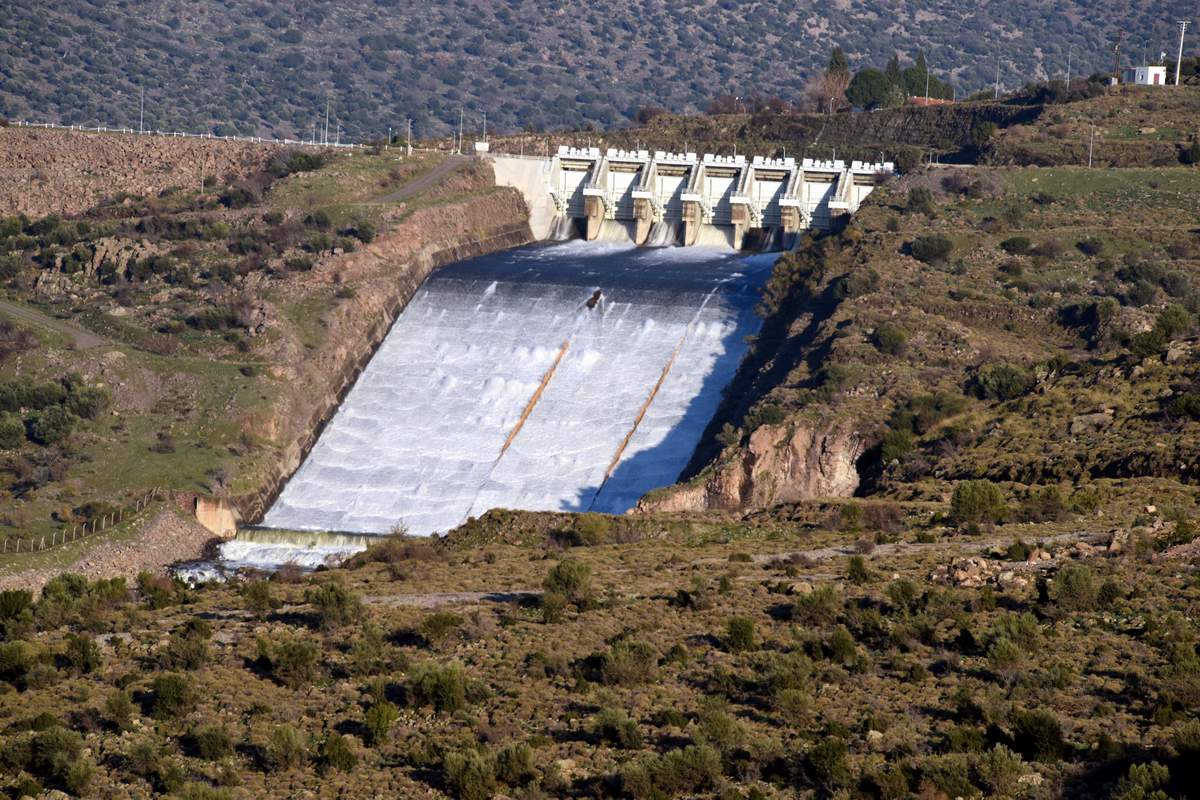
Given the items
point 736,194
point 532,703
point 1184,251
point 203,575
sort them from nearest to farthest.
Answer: point 532,703 < point 203,575 < point 1184,251 < point 736,194

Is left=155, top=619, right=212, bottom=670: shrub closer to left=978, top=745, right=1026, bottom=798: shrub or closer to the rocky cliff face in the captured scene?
left=978, top=745, right=1026, bottom=798: shrub

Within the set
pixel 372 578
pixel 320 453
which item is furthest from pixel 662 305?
pixel 372 578

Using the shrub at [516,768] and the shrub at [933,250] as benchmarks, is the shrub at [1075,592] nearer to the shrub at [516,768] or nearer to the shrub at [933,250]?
the shrub at [516,768]

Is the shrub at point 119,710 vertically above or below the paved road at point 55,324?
above

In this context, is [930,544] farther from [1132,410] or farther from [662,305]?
[662,305]

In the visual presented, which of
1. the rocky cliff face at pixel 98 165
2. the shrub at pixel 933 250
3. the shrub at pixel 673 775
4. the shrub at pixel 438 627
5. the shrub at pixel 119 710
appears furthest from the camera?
the rocky cliff face at pixel 98 165

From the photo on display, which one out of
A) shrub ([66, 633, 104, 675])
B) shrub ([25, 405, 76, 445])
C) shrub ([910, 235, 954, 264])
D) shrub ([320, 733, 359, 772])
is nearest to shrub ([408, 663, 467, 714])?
shrub ([320, 733, 359, 772])

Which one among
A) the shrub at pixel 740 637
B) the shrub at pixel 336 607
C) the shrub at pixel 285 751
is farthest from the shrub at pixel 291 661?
the shrub at pixel 740 637
